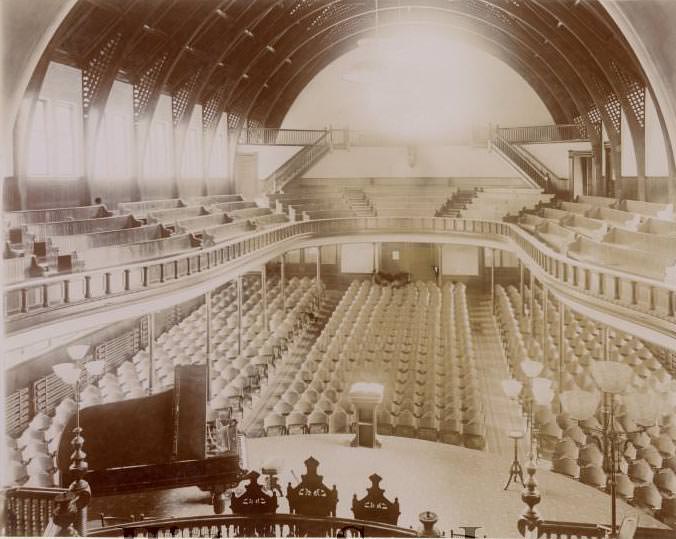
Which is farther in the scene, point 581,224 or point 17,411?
point 581,224

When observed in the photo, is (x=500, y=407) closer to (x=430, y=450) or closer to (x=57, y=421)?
(x=430, y=450)

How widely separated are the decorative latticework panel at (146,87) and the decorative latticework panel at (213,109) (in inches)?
237

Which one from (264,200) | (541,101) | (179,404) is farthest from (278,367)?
(541,101)

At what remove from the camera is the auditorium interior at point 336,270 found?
9.35 meters

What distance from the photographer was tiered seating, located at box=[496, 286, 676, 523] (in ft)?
33.0

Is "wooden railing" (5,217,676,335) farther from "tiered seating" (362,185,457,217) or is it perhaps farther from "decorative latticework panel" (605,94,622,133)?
"tiered seating" (362,185,457,217)

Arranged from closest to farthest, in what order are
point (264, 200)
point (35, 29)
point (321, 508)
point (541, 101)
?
point (321, 508) → point (35, 29) → point (264, 200) → point (541, 101)

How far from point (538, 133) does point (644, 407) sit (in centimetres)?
2180

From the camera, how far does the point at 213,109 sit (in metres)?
27.8

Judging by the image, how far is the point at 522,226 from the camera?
23.6 meters

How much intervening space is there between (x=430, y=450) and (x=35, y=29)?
888 cm

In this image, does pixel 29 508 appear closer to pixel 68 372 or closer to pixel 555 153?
pixel 68 372

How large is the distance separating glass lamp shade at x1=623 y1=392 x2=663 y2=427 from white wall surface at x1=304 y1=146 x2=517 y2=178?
786 inches

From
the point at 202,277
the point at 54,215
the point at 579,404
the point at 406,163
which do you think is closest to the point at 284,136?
the point at 406,163
